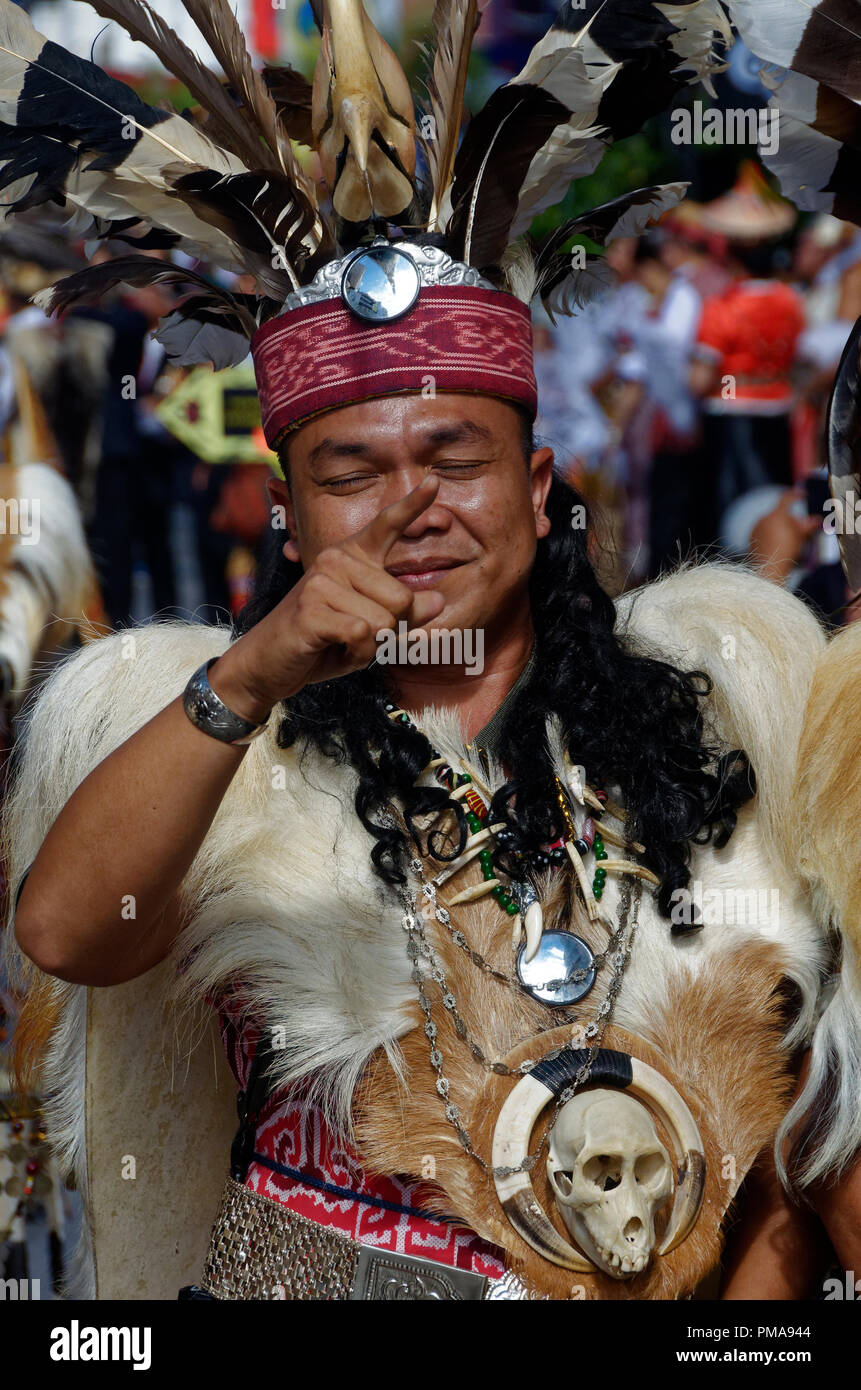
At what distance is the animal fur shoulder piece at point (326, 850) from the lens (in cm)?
189

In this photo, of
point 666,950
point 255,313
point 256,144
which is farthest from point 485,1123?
point 256,144

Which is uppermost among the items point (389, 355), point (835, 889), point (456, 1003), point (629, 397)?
point (629, 397)

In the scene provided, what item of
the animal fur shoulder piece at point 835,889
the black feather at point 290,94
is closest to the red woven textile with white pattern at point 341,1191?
the animal fur shoulder piece at point 835,889

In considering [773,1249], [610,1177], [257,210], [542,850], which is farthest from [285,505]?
[773,1249]

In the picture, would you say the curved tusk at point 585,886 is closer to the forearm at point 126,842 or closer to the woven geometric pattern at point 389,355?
the forearm at point 126,842

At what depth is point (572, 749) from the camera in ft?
6.83

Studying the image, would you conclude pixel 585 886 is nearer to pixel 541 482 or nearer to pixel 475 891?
pixel 475 891

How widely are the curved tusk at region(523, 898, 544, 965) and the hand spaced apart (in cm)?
53

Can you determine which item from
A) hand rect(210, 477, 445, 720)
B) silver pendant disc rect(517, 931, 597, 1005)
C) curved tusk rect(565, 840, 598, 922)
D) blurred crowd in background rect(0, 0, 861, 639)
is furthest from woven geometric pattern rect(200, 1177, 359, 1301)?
blurred crowd in background rect(0, 0, 861, 639)

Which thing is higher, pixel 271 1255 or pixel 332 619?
pixel 332 619

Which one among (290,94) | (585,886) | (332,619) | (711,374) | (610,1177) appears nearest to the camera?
(332,619)

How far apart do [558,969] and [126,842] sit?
0.62 m

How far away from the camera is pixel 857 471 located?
209cm

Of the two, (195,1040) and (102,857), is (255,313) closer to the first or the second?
(102,857)
